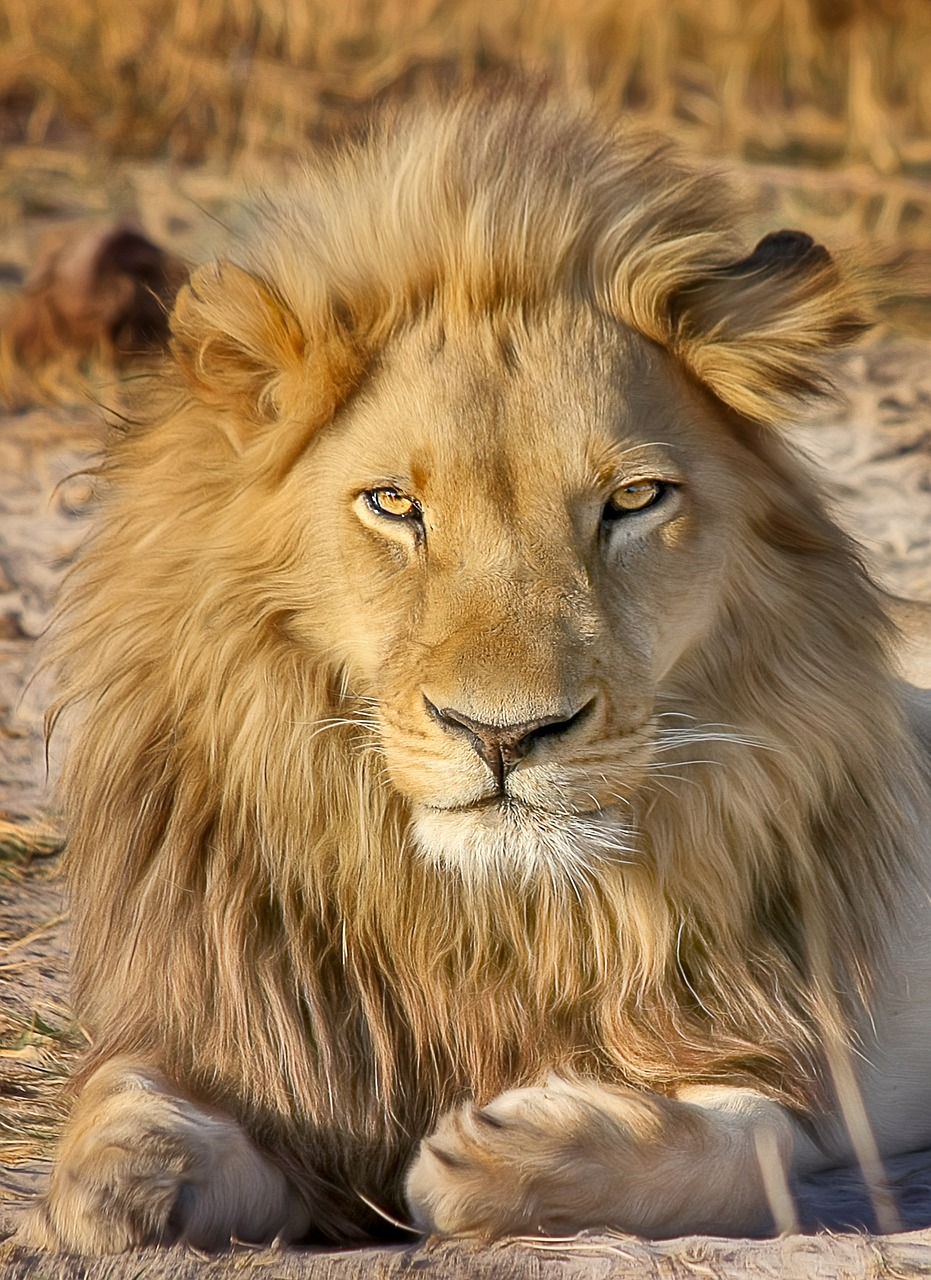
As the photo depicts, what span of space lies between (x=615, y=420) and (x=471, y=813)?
1.70 ft

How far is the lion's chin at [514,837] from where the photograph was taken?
206 cm

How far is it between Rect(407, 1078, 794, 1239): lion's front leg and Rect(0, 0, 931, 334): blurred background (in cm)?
559

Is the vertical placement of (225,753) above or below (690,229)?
below

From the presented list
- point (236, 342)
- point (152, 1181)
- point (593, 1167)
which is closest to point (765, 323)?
point (236, 342)

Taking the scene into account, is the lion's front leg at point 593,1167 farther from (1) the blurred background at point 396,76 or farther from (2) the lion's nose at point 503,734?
(1) the blurred background at point 396,76

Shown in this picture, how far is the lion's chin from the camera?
6.75ft

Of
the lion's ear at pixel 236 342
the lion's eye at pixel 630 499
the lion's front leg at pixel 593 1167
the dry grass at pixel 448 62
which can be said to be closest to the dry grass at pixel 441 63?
the dry grass at pixel 448 62

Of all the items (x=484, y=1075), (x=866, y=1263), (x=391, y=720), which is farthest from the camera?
(x=484, y=1075)

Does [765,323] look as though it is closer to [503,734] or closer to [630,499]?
[630,499]

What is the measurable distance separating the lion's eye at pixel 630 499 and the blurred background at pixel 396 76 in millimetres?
5263

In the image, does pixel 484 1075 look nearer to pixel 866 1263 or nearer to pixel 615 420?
pixel 866 1263

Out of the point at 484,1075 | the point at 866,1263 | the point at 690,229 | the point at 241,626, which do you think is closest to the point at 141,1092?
the point at 484,1075

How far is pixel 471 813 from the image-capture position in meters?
2.07

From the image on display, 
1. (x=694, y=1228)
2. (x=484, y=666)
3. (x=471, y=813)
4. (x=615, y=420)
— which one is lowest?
(x=694, y=1228)
